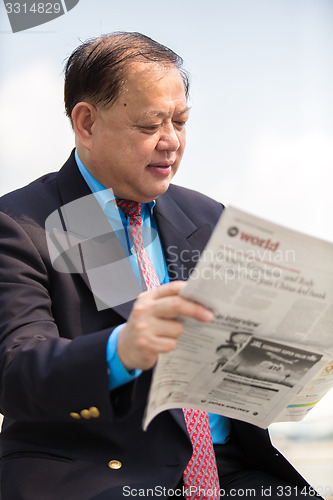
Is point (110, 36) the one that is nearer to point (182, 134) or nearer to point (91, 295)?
point (182, 134)

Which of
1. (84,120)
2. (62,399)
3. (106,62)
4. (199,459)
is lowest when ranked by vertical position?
(199,459)

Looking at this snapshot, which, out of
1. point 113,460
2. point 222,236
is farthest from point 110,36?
point 113,460

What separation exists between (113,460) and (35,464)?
15 centimetres

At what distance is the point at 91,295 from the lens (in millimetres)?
1189

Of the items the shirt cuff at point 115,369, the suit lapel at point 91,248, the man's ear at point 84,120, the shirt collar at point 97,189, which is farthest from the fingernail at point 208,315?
the man's ear at point 84,120

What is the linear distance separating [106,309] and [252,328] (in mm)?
379

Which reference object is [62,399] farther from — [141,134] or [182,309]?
[141,134]

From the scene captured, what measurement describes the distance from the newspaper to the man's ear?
25.6 inches

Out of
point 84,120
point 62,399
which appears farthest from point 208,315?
point 84,120

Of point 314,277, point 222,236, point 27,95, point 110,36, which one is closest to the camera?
point 222,236

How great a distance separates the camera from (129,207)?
4.48ft

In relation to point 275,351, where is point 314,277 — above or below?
above

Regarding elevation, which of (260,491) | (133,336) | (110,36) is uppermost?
(110,36)

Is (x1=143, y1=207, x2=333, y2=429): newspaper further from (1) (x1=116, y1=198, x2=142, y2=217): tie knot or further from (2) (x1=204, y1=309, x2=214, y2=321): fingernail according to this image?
(1) (x1=116, y1=198, x2=142, y2=217): tie knot
